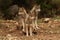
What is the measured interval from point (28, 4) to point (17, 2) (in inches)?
36.0

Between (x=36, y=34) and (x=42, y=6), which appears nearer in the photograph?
(x=36, y=34)

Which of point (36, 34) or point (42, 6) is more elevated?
point (42, 6)

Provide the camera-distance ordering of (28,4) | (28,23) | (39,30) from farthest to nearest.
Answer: (28,4), (39,30), (28,23)

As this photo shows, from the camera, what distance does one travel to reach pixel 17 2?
15500 mm

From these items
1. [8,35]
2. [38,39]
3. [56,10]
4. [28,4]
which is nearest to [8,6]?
[28,4]

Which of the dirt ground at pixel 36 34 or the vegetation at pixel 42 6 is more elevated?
the vegetation at pixel 42 6

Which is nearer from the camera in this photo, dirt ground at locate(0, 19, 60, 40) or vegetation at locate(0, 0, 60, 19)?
dirt ground at locate(0, 19, 60, 40)

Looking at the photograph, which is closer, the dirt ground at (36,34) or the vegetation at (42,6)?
the dirt ground at (36,34)

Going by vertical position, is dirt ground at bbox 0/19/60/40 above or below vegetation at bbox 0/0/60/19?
below

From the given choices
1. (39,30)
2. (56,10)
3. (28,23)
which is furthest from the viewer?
(56,10)

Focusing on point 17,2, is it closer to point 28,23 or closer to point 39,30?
point 39,30

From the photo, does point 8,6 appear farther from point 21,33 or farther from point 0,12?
point 21,33

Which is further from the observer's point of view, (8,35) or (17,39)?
(8,35)

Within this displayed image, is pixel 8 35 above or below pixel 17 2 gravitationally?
below
